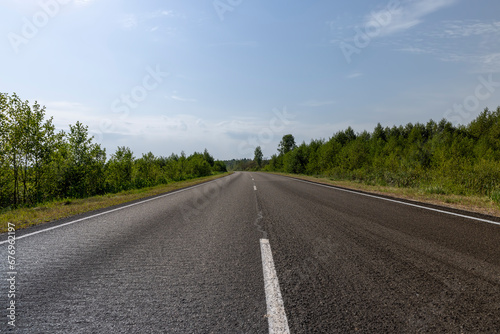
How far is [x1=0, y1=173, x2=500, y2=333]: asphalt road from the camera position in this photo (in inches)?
76.5

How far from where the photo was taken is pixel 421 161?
41500 millimetres

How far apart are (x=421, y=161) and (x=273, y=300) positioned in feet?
157

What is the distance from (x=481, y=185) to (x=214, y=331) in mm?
18870

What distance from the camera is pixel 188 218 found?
6.55 m

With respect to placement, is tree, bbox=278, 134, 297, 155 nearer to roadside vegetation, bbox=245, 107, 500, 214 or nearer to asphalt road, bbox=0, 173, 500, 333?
roadside vegetation, bbox=245, 107, 500, 214

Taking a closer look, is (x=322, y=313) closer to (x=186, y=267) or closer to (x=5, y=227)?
(x=186, y=267)

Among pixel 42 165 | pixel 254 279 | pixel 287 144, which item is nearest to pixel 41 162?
pixel 42 165

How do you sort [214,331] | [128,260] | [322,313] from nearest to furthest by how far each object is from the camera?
[214,331], [322,313], [128,260]

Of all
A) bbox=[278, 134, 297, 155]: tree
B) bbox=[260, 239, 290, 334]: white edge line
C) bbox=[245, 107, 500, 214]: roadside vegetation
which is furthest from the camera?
bbox=[278, 134, 297, 155]: tree

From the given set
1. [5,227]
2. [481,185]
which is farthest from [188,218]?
[481,185]

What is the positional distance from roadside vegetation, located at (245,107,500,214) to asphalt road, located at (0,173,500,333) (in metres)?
6.78

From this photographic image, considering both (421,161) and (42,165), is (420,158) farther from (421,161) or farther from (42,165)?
(42,165)

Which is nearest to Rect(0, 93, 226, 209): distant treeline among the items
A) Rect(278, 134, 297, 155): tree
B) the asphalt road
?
the asphalt road

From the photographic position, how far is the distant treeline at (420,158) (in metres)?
15.2
